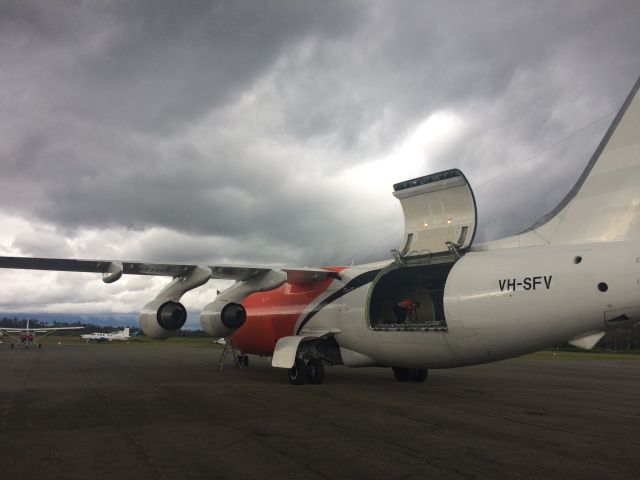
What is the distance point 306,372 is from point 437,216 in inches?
237

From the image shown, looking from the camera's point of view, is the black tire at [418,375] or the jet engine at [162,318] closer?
the jet engine at [162,318]

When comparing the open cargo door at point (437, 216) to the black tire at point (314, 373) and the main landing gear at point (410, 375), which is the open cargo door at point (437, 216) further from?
the main landing gear at point (410, 375)

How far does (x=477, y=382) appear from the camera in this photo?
15.8m

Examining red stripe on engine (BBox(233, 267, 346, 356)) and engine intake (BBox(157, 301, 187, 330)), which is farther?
red stripe on engine (BBox(233, 267, 346, 356))

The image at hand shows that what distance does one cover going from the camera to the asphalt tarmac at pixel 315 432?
18.1 feet

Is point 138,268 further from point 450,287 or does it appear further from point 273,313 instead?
point 450,287

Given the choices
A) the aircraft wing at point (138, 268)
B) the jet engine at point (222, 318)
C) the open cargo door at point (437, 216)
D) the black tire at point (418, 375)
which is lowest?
the black tire at point (418, 375)

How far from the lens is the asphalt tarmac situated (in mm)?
5527

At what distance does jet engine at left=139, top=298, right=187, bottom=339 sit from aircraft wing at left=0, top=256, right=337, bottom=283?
3.36 feet

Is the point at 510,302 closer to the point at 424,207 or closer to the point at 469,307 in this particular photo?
the point at 469,307

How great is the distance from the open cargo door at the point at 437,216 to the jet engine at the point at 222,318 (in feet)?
18.9

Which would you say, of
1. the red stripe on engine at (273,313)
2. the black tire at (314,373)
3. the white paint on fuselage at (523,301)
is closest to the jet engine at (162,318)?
the red stripe on engine at (273,313)

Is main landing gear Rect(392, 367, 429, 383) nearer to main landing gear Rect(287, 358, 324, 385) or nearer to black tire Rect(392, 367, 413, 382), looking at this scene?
black tire Rect(392, 367, 413, 382)

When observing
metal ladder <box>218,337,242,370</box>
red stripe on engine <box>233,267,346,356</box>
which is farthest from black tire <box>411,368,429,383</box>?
metal ladder <box>218,337,242,370</box>
